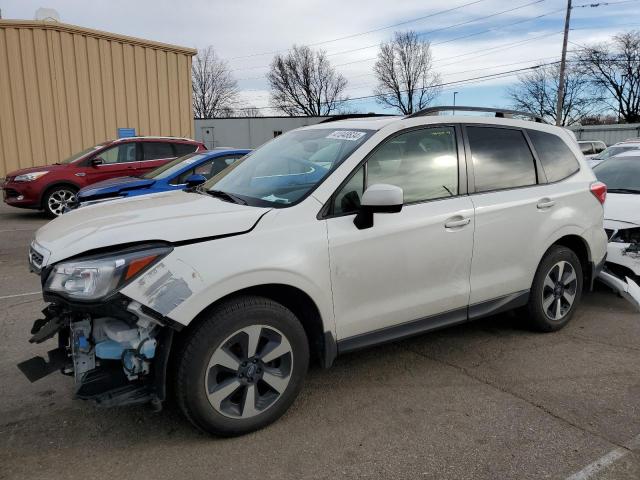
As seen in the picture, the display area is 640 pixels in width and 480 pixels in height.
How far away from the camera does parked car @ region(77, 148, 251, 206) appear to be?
293 inches

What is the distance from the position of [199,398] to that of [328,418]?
2.73ft

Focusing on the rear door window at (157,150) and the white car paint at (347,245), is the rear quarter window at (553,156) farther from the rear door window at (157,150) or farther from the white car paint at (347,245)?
the rear door window at (157,150)

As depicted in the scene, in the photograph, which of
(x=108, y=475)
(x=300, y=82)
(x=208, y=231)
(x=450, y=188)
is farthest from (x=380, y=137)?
(x=300, y=82)

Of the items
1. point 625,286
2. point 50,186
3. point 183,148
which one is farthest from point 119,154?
point 625,286

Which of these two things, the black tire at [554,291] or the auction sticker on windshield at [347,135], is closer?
the auction sticker on windshield at [347,135]

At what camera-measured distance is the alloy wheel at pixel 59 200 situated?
11.0 meters

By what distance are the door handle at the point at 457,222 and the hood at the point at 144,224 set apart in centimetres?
126

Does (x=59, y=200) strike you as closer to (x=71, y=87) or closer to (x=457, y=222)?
(x=71, y=87)

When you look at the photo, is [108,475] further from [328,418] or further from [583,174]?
[583,174]

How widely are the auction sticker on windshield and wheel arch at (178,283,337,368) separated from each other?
1129mm

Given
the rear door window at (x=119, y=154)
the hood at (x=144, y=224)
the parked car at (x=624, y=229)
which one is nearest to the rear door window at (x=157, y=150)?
the rear door window at (x=119, y=154)

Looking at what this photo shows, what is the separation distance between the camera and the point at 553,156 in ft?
14.5

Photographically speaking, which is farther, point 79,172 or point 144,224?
point 79,172

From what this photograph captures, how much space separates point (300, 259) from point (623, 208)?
13.7ft
